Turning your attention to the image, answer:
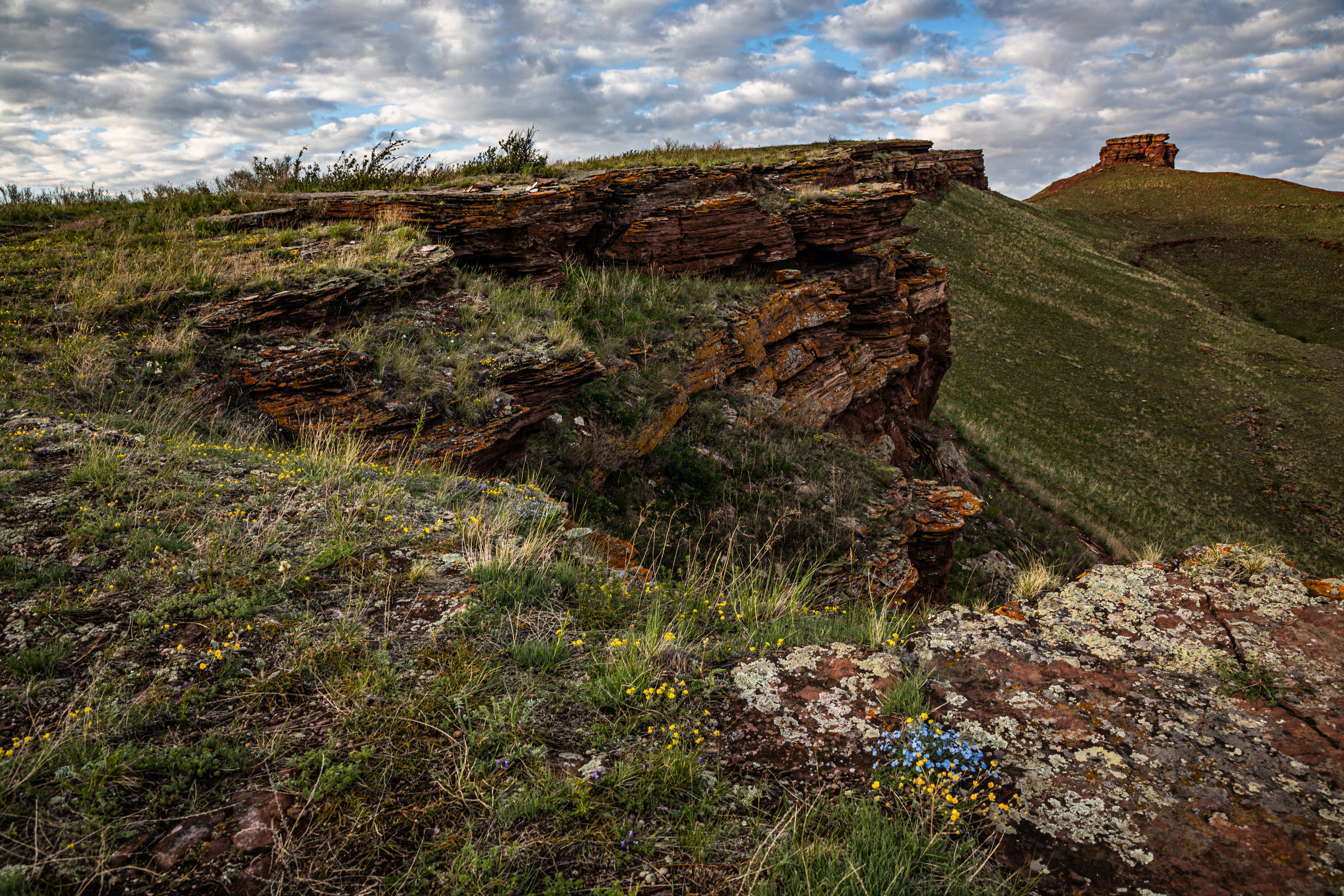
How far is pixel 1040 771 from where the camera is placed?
93.5 inches

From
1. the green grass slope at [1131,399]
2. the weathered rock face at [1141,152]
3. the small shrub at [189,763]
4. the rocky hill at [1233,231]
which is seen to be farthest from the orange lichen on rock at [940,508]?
the weathered rock face at [1141,152]

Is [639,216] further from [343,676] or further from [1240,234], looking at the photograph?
[1240,234]

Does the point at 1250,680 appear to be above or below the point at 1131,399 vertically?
above

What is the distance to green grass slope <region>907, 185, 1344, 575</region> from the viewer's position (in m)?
21.7

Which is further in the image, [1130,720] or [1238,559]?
[1238,559]

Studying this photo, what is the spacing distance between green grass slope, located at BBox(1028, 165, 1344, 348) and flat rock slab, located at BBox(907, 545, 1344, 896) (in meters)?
66.2

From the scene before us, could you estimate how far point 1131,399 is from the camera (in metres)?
30.5

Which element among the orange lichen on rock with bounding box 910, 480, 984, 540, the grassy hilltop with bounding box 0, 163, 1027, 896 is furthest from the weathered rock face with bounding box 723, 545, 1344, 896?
the orange lichen on rock with bounding box 910, 480, 984, 540

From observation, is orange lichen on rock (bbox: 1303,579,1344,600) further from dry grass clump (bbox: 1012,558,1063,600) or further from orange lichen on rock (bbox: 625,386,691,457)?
orange lichen on rock (bbox: 625,386,691,457)

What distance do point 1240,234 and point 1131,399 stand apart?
5501 cm

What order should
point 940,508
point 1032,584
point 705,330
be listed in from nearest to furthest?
point 1032,584 < point 940,508 < point 705,330

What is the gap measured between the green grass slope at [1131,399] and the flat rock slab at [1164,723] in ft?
45.0

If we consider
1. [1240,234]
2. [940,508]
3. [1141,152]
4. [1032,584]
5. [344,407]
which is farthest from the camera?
[1141,152]

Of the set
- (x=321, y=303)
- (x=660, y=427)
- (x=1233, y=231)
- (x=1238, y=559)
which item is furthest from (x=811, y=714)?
(x=1233, y=231)
